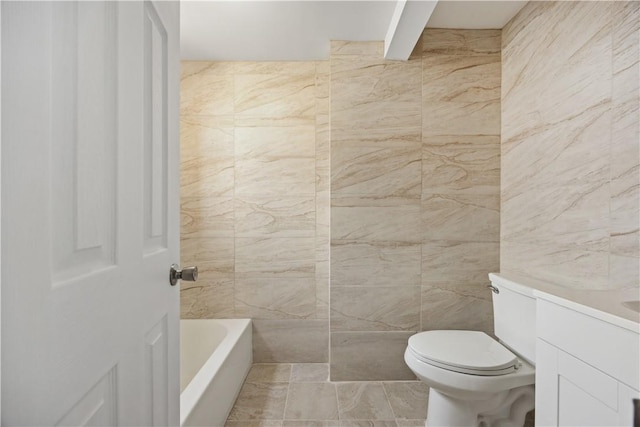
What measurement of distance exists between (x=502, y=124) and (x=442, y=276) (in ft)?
3.31

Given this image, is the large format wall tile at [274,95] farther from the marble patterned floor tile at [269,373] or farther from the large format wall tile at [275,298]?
the marble patterned floor tile at [269,373]

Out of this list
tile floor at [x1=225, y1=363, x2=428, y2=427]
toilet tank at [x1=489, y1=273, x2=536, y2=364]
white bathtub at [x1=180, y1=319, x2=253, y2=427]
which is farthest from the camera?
tile floor at [x1=225, y1=363, x2=428, y2=427]

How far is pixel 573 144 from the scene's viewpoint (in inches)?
65.4

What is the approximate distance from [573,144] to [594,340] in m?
1.00

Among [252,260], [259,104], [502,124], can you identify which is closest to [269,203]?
[252,260]

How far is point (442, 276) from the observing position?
92.7 inches

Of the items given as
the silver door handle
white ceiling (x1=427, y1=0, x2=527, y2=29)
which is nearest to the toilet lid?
the silver door handle

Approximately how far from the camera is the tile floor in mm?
1939

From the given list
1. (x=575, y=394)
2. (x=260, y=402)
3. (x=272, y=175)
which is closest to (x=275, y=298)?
(x=260, y=402)

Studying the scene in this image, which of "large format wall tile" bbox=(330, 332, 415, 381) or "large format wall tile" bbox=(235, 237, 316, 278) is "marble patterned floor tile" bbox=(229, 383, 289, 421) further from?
"large format wall tile" bbox=(235, 237, 316, 278)

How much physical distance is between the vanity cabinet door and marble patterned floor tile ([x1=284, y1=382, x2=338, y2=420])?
1.08 m

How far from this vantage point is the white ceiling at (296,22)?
197cm

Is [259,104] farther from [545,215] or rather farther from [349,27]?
[545,215]

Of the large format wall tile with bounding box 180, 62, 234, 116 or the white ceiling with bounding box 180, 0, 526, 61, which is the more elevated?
the white ceiling with bounding box 180, 0, 526, 61
